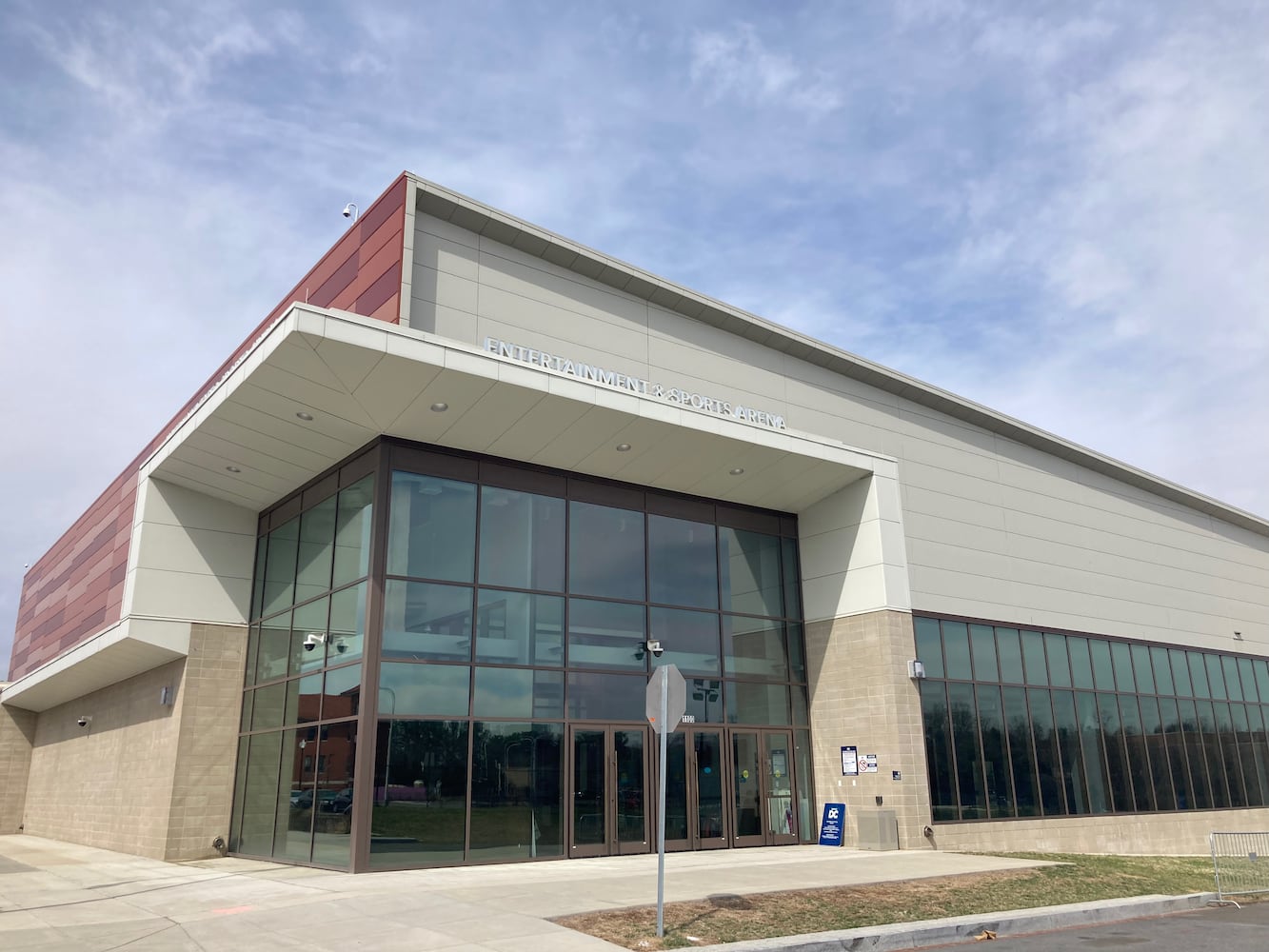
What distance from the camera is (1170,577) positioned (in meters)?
30.3

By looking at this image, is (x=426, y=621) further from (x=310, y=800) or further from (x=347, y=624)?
(x=310, y=800)

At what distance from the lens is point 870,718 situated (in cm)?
2067

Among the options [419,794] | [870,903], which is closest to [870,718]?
[870,903]

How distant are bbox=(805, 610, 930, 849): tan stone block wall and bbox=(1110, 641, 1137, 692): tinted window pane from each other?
904cm

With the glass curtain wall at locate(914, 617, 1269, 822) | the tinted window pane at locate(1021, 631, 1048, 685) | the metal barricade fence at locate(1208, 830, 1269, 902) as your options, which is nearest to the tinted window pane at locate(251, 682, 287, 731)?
the glass curtain wall at locate(914, 617, 1269, 822)

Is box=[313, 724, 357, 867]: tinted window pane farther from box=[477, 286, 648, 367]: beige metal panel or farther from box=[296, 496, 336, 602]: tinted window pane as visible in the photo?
box=[477, 286, 648, 367]: beige metal panel

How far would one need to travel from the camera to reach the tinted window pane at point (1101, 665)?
1027 inches

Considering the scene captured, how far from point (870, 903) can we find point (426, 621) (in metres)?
8.59

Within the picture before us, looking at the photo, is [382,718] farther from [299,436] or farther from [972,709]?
[972,709]

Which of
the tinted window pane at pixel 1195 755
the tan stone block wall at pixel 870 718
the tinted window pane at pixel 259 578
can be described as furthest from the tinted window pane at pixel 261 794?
the tinted window pane at pixel 1195 755

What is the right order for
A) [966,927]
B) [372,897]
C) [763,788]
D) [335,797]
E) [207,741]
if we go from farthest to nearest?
[763,788]
[207,741]
[335,797]
[372,897]
[966,927]

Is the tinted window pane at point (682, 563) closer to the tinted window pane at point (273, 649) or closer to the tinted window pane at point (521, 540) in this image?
the tinted window pane at point (521, 540)

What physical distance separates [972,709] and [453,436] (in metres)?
13.4

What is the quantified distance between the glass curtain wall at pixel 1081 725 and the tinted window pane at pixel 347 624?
1203cm
